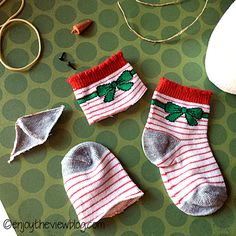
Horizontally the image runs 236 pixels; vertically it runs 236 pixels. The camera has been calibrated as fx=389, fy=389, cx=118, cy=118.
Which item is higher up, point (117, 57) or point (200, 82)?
point (117, 57)

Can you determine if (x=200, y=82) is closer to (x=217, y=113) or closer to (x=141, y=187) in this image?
(x=217, y=113)

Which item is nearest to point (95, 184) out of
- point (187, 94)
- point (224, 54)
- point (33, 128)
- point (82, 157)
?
point (82, 157)

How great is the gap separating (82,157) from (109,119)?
0.12m

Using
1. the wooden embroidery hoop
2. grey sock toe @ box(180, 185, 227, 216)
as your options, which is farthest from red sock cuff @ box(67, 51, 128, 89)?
grey sock toe @ box(180, 185, 227, 216)

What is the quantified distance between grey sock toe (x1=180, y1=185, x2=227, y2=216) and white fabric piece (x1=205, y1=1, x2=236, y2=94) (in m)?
0.26

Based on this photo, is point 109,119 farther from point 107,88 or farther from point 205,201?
point 205,201

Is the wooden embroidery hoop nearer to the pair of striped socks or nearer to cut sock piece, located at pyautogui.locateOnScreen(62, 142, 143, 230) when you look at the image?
the pair of striped socks

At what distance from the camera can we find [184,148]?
987 mm

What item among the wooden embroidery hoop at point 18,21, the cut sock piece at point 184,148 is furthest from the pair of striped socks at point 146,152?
the wooden embroidery hoop at point 18,21

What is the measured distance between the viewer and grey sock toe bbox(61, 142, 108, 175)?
96 cm

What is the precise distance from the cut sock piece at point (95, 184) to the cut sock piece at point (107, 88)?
0.09 m

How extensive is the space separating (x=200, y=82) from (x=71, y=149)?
0.39 meters

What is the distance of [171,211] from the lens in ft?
3.11

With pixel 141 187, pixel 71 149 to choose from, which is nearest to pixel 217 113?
pixel 141 187
